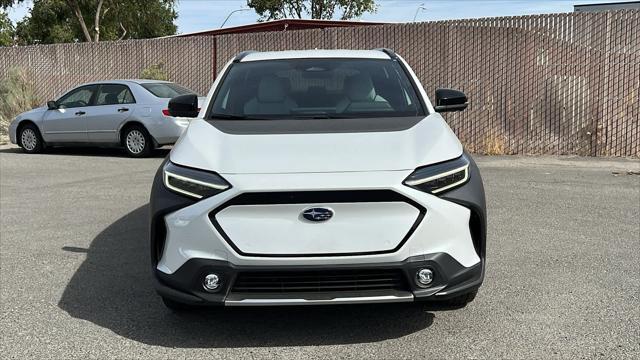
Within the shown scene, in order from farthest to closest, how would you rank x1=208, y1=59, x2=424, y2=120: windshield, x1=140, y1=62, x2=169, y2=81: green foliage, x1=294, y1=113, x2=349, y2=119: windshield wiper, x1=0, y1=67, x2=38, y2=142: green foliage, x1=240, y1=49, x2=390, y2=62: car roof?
x1=0, y1=67, x2=38, y2=142: green foliage → x1=140, y1=62, x2=169, y2=81: green foliage → x1=240, y1=49, x2=390, y2=62: car roof → x1=208, y1=59, x2=424, y2=120: windshield → x1=294, y1=113, x2=349, y2=119: windshield wiper

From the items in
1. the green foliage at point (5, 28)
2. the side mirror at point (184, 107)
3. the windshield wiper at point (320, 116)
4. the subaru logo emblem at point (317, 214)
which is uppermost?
the green foliage at point (5, 28)

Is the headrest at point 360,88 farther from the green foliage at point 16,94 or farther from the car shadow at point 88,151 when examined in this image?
the green foliage at point 16,94

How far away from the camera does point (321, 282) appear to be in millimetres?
3350

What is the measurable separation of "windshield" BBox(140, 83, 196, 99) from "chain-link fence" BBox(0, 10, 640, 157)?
128 inches

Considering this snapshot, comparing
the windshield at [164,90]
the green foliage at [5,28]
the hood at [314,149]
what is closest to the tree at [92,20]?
the green foliage at [5,28]

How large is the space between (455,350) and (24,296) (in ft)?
9.94

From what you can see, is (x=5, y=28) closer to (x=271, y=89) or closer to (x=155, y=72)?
(x=155, y=72)

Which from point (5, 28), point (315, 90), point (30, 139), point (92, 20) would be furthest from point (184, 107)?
point (92, 20)

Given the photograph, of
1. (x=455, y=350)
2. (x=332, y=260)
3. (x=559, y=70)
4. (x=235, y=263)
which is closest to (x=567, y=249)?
(x=455, y=350)

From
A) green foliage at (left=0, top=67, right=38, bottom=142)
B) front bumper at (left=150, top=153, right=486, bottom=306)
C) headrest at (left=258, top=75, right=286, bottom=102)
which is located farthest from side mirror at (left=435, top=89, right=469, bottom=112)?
green foliage at (left=0, top=67, right=38, bottom=142)

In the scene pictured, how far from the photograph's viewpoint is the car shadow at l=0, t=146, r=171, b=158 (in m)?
13.2

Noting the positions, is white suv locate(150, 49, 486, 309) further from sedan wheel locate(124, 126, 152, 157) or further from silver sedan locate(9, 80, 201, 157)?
sedan wheel locate(124, 126, 152, 157)

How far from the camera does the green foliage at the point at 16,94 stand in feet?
59.0

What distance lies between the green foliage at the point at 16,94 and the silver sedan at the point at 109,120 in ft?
16.3
